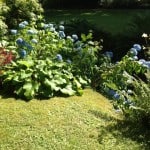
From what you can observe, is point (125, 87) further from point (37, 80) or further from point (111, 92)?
point (37, 80)

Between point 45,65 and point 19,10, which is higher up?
point 19,10

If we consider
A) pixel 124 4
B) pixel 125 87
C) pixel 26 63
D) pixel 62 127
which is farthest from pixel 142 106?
pixel 124 4

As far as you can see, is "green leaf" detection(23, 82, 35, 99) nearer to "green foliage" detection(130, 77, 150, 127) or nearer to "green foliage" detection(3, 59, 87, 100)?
"green foliage" detection(3, 59, 87, 100)

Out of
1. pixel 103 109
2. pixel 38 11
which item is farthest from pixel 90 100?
pixel 38 11

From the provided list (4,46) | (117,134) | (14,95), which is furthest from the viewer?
(4,46)

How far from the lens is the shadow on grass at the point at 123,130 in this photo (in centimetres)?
644

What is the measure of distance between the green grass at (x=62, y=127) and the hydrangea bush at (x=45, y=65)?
0.22 meters

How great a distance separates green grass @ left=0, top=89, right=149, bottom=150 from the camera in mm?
6074

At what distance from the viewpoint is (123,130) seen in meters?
6.67

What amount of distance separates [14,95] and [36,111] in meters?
0.58

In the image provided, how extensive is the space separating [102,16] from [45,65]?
45.4 feet

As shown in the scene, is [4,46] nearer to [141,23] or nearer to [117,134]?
[117,134]

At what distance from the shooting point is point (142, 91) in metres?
6.78

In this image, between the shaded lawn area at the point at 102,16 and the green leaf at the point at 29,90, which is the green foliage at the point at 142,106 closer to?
the green leaf at the point at 29,90
